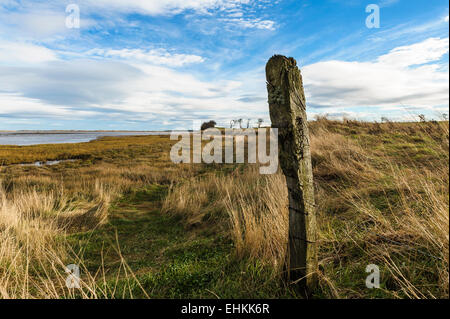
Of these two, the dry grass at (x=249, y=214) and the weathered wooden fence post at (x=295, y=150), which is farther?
the dry grass at (x=249, y=214)

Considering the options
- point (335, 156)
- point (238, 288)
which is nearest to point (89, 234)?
point (238, 288)

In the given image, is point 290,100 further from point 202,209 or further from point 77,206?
point 77,206

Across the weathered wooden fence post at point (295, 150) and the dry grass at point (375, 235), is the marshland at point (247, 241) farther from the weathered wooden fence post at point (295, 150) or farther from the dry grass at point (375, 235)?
the weathered wooden fence post at point (295, 150)

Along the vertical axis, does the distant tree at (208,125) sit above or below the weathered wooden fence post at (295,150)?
above

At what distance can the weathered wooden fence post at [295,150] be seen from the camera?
83.6 inches

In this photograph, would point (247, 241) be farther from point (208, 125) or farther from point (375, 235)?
point (208, 125)

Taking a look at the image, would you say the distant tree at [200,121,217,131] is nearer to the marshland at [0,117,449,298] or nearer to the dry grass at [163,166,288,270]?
the dry grass at [163,166,288,270]

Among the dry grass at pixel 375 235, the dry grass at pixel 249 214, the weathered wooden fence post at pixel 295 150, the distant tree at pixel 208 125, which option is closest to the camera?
the weathered wooden fence post at pixel 295 150

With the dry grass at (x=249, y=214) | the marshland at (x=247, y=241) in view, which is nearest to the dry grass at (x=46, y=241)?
the marshland at (x=247, y=241)

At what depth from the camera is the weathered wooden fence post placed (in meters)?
2.12

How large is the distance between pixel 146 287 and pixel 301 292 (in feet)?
6.09

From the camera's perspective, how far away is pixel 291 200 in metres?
2.28

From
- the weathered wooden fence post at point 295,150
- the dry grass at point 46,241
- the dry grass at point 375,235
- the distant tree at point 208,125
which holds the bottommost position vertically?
the dry grass at point 46,241

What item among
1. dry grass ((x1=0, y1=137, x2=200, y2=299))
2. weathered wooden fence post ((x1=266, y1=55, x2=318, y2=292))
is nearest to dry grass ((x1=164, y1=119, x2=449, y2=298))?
weathered wooden fence post ((x1=266, y1=55, x2=318, y2=292))
